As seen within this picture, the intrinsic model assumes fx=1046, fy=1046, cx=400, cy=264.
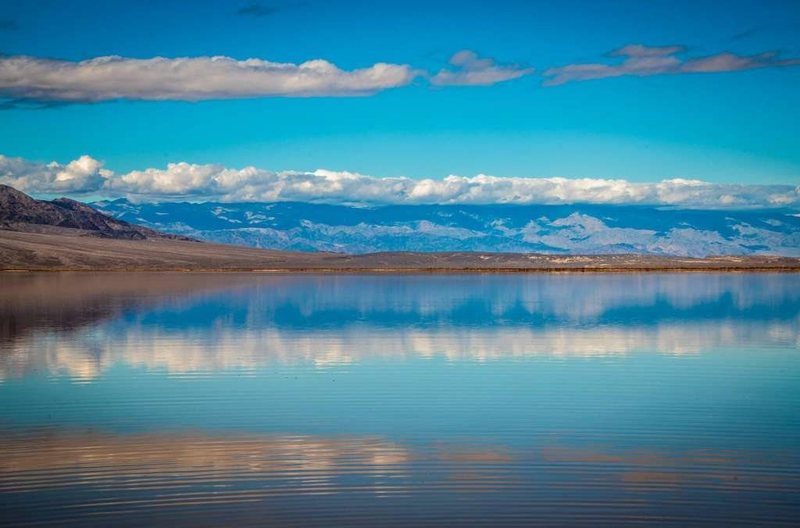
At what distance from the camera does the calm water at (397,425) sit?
510 inches

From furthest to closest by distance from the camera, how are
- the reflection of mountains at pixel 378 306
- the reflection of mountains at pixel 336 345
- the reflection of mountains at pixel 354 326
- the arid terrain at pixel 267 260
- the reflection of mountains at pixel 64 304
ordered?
the arid terrain at pixel 267 260 < the reflection of mountains at pixel 378 306 < the reflection of mountains at pixel 64 304 < the reflection of mountains at pixel 354 326 < the reflection of mountains at pixel 336 345

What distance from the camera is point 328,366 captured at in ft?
86.1

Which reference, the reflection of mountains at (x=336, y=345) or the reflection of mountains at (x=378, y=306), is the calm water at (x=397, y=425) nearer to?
the reflection of mountains at (x=336, y=345)

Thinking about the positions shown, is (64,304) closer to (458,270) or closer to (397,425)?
(397,425)

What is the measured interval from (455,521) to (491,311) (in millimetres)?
35270

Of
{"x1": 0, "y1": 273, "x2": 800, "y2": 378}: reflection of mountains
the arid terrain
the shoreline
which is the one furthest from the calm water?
the arid terrain

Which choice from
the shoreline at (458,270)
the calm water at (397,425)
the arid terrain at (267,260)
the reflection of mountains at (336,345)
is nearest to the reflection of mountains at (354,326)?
the reflection of mountains at (336,345)

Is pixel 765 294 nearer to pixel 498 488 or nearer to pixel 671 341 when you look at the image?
pixel 671 341

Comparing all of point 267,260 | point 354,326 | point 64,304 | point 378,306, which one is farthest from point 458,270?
point 354,326

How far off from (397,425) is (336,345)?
43.6 ft

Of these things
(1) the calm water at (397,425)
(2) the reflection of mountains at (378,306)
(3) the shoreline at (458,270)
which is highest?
(1) the calm water at (397,425)

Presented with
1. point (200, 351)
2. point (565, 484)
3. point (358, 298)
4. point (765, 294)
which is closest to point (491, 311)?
point (358, 298)

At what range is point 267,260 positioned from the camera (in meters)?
153

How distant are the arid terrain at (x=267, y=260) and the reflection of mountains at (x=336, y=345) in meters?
90.6
